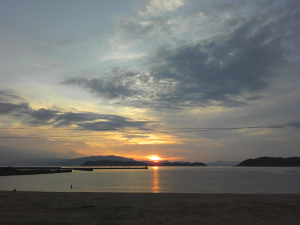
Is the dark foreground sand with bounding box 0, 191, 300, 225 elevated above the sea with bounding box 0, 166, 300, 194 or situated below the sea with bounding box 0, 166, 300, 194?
above

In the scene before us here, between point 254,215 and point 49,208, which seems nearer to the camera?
point 254,215

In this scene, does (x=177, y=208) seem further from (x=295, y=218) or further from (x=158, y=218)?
(x=295, y=218)

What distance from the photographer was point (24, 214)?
627 inches

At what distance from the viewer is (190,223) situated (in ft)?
46.3

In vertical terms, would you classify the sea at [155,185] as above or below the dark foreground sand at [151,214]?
below

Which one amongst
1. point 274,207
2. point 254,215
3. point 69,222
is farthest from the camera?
point 274,207

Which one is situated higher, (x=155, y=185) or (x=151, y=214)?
(x=151, y=214)

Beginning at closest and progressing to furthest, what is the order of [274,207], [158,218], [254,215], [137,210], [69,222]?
1. [69,222]
2. [158,218]
3. [254,215]
4. [137,210]
5. [274,207]

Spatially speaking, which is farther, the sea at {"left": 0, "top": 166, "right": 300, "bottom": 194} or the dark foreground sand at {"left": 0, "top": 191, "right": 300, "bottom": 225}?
the sea at {"left": 0, "top": 166, "right": 300, "bottom": 194}

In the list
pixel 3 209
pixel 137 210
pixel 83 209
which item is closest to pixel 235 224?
pixel 137 210

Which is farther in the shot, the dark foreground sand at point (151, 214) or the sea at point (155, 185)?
the sea at point (155, 185)

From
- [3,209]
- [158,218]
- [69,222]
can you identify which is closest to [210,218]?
[158,218]

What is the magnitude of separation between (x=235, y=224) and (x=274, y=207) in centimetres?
761

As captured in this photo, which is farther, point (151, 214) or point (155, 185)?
point (155, 185)
